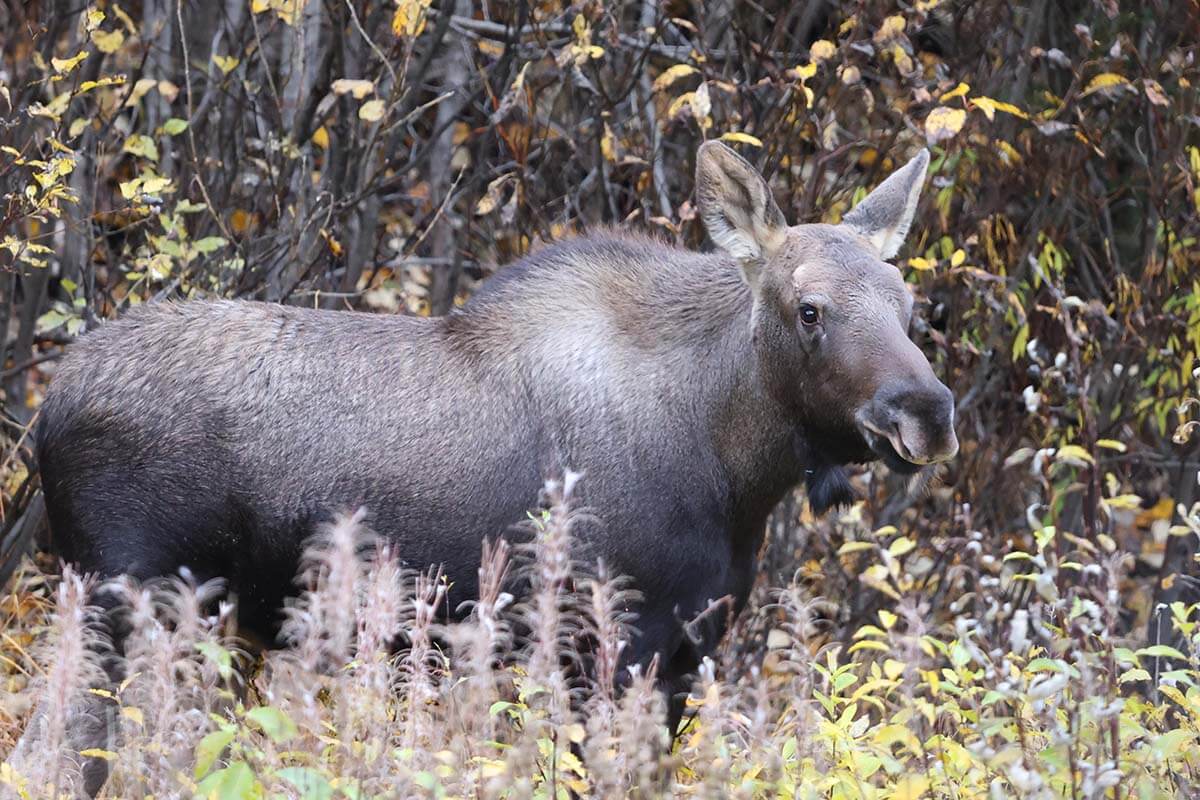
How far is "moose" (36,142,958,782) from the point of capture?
4.84 meters

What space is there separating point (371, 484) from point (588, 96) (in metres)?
3.39

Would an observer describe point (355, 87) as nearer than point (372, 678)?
No

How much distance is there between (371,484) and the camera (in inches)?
195

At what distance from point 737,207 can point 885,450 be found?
0.98 meters

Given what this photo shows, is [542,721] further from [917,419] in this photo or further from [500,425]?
[500,425]

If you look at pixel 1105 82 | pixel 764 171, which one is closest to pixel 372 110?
pixel 764 171

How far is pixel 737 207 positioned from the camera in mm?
5102

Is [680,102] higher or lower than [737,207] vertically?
higher

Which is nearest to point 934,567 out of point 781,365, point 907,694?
point 781,365

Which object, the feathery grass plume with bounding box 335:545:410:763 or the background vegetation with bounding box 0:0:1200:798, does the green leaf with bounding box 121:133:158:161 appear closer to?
the background vegetation with bounding box 0:0:1200:798

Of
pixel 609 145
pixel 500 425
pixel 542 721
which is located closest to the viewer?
pixel 542 721

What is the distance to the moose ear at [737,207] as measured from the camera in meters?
5.07

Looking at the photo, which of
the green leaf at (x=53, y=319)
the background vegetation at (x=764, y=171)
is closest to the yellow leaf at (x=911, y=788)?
the background vegetation at (x=764, y=171)

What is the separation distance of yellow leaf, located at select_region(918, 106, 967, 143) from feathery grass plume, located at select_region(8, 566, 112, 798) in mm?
3413
